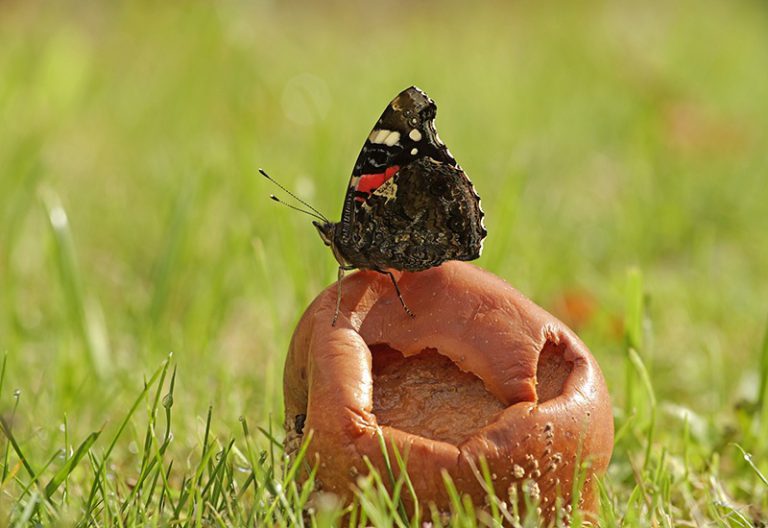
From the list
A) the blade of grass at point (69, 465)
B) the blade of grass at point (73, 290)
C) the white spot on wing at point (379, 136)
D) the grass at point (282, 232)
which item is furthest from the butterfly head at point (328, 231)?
the blade of grass at point (73, 290)

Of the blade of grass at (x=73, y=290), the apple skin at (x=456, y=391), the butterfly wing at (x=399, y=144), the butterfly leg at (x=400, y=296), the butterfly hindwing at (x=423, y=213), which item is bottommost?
the blade of grass at (x=73, y=290)

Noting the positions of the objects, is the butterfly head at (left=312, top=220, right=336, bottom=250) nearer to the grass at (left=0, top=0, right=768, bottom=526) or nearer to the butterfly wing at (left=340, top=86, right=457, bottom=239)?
the butterfly wing at (left=340, top=86, right=457, bottom=239)

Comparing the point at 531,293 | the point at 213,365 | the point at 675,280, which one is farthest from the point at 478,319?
the point at 675,280

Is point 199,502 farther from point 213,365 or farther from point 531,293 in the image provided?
point 531,293

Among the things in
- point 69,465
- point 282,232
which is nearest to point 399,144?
point 69,465

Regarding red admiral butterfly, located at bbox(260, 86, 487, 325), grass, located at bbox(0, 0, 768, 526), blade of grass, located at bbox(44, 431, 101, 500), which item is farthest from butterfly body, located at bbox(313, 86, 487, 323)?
blade of grass, located at bbox(44, 431, 101, 500)

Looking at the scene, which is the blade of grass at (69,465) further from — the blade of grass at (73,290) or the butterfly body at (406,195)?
the blade of grass at (73,290)

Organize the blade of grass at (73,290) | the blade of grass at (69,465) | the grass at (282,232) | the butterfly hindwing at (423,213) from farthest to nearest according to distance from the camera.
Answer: the blade of grass at (73,290) < the grass at (282,232) < the butterfly hindwing at (423,213) < the blade of grass at (69,465)
